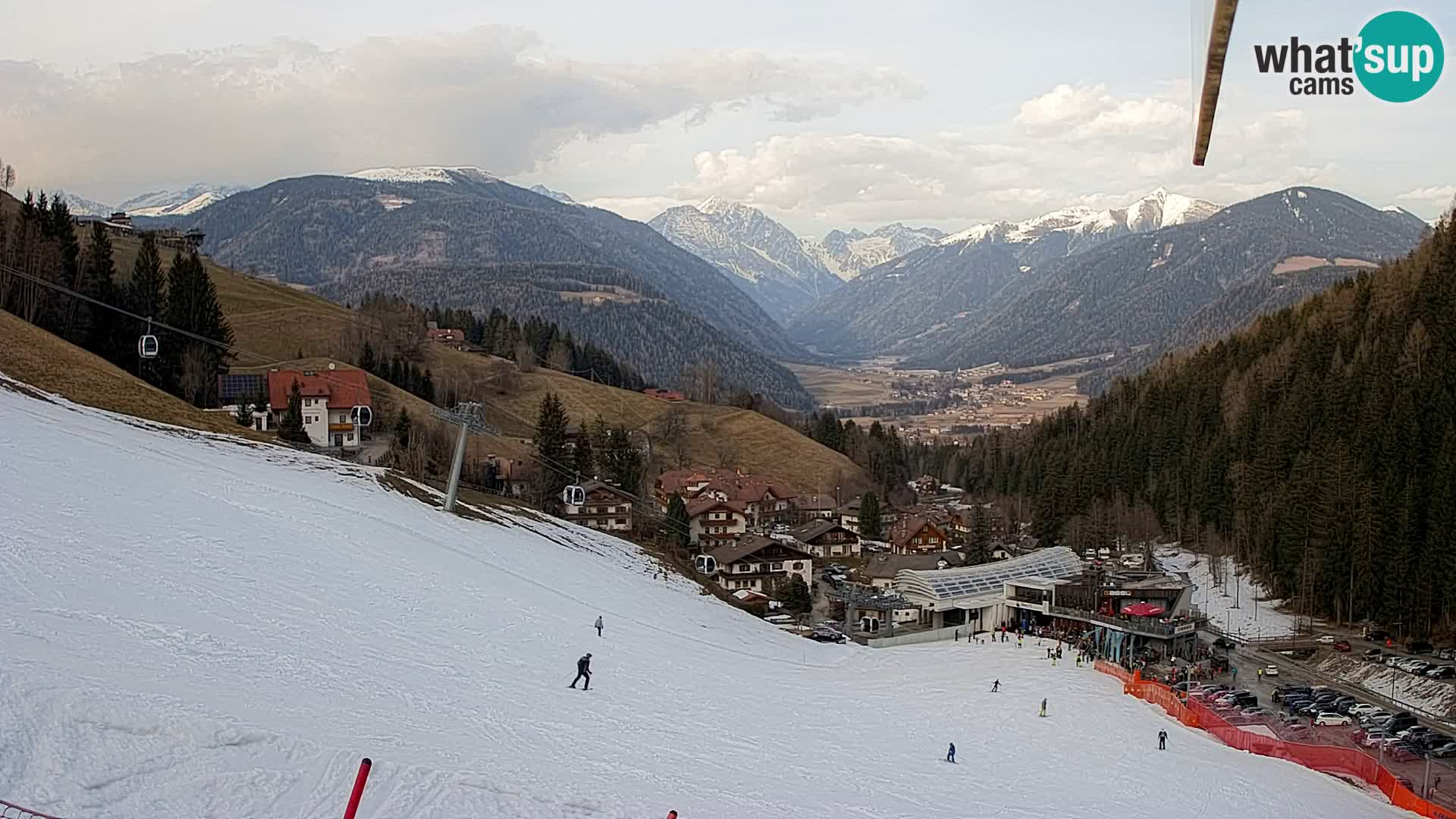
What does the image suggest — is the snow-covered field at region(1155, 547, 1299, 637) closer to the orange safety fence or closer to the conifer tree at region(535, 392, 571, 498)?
the orange safety fence

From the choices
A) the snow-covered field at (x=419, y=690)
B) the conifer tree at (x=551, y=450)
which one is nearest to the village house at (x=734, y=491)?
the conifer tree at (x=551, y=450)

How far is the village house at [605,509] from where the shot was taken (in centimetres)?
7562

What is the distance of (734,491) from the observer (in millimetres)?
99000

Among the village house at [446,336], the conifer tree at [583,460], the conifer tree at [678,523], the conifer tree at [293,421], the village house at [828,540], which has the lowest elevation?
the village house at [828,540]

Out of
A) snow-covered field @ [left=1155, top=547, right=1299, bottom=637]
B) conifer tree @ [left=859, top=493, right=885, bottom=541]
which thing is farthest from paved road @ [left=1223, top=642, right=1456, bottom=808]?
conifer tree @ [left=859, top=493, right=885, bottom=541]

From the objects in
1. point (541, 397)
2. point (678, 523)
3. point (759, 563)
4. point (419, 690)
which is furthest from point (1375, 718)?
point (541, 397)

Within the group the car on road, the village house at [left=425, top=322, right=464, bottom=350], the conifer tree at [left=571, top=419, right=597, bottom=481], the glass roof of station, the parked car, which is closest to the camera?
the parked car

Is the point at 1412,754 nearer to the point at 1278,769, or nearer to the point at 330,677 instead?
the point at 1278,769

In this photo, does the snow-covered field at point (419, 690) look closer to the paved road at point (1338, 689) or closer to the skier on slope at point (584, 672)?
the skier on slope at point (584, 672)

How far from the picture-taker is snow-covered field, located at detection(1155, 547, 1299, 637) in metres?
60.7

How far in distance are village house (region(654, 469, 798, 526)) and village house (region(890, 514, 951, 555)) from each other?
13111 mm

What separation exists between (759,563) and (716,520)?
16.1 m

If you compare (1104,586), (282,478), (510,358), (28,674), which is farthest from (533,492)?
(510,358)

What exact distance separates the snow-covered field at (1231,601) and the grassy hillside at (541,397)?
40945 millimetres
